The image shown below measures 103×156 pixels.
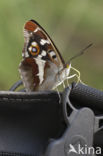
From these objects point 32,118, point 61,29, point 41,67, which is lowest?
point 61,29

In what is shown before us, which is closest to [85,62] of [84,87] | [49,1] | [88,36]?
[88,36]

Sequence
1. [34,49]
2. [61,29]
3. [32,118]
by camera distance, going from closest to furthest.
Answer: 1. [32,118]
2. [34,49]
3. [61,29]

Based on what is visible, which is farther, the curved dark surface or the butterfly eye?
the butterfly eye

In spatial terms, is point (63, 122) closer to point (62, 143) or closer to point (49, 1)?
point (62, 143)

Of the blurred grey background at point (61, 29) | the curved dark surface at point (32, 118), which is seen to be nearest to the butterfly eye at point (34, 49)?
the curved dark surface at point (32, 118)

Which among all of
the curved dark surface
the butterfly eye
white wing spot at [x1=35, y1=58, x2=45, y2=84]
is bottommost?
white wing spot at [x1=35, y1=58, x2=45, y2=84]

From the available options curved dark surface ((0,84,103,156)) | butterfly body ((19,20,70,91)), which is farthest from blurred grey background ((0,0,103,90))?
curved dark surface ((0,84,103,156))

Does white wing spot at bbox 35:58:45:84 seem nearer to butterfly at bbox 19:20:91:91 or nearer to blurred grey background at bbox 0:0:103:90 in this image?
butterfly at bbox 19:20:91:91

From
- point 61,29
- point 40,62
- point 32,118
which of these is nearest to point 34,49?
point 40,62

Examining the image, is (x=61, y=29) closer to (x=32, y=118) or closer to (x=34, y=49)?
(x=34, y=49)

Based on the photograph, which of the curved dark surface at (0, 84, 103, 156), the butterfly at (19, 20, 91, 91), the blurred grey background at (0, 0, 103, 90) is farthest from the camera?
the blurred grey background at (0, 0, 103, 90)
